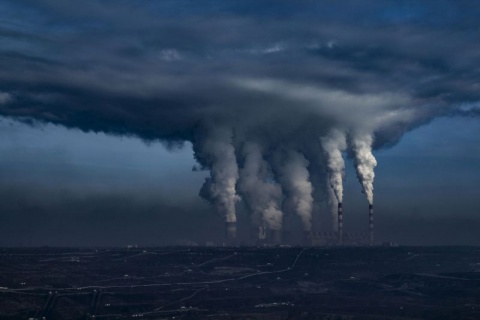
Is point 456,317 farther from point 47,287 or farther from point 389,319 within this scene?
point 47,287

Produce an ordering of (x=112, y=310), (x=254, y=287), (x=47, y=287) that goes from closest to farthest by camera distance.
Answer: (x=112, y=310) → (x=47, y=287) → (x=254, y=287)

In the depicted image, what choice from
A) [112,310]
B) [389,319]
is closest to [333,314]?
[389,319]

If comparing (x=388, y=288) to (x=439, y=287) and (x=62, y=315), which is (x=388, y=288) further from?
(x=62, y=315)

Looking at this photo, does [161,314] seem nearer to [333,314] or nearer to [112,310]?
[112,310]

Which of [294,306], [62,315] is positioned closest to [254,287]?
[294,306]

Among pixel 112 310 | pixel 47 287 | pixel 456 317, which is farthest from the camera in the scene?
pixel 47 287

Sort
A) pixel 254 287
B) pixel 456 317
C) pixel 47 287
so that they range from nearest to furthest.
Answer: pixel 456 317 < pixel 47 287 < pixel 254 287

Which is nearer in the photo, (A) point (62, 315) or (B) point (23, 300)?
(A) point (62, 315)

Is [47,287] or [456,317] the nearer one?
[456,317]
